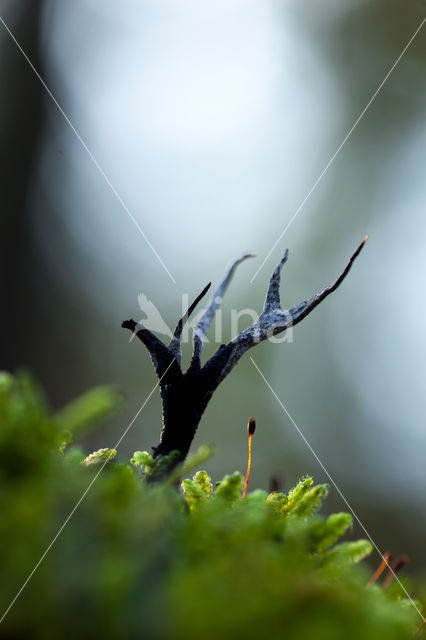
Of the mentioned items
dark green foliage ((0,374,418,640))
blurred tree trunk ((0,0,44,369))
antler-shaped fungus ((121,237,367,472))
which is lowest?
dark green foliage ((0,374,418,640))

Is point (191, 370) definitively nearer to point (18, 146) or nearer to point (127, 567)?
point (127, 567)

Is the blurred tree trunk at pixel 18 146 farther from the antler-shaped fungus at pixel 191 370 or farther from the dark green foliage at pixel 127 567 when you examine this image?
the dark green foliage at pixel 127 567

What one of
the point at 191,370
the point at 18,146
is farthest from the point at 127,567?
the point at 18,146

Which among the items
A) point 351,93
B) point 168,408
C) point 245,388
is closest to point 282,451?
point 245,388

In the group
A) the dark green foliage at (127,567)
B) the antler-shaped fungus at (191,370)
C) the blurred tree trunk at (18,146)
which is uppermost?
the blurred tree trunk at (18,146)

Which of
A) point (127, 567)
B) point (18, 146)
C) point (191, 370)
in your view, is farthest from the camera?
point (18, 146)

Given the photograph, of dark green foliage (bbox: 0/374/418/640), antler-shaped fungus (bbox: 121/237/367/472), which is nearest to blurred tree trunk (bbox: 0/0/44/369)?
antler-shaped fungus (bbox: 121/237/367/472)

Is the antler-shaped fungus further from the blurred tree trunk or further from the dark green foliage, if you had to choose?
the blurred tree trunk

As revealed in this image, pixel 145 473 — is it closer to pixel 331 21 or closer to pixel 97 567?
pixel 97 567

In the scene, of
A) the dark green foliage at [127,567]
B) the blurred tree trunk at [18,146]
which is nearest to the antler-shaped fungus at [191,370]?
the dark green foliage at [127,567]
